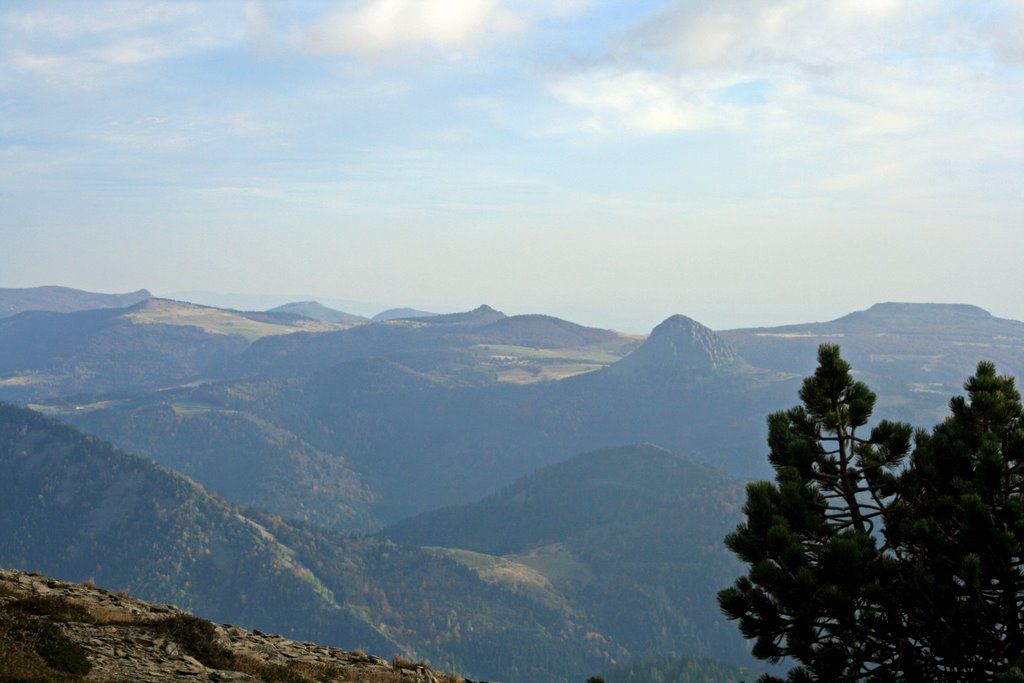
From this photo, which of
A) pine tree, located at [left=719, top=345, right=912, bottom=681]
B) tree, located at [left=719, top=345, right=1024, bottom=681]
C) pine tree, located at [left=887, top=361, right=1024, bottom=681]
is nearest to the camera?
pine tree, located at [left=887, top=361, right=1024, bottom=681]

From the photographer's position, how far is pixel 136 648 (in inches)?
1334

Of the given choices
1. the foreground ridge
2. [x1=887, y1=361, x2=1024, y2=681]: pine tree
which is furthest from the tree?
the foreground ridge

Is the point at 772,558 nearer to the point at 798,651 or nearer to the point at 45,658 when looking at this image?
the point at 798,651

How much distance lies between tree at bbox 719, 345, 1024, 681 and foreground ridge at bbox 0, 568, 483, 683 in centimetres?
1558

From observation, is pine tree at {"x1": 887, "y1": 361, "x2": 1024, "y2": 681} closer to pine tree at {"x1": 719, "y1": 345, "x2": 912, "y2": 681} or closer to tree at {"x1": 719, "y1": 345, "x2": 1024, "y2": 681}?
tree at {"x1": 719, "y1": 345, "x2": 1024, "y2": 681}

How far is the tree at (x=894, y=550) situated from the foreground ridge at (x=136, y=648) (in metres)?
15.6

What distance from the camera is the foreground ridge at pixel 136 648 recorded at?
29.9 m

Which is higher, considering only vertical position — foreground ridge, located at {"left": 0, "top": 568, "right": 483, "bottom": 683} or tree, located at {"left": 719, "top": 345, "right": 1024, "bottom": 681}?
tree, located at {"left": 719, "top": 345, "right": 1024, "bottom": 681}

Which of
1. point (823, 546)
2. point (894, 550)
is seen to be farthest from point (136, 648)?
point (894, 550)

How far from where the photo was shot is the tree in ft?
95.6

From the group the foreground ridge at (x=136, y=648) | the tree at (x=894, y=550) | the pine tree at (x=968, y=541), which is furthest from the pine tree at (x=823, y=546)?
the foreground ridge at (x=136, y=648)

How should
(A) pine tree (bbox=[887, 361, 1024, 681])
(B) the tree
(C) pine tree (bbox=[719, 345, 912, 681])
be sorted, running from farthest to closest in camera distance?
(C) pine tree (bbox=[719, 345, 912, 681]) → (B) the tree → (A) pine tree (bbox=[887, 361, 1024, 681])

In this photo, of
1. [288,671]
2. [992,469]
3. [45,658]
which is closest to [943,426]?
[992,469]

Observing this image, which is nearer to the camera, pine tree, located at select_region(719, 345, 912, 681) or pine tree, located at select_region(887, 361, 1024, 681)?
pine tree, located at select_region(887, 361, 1024, 681)
